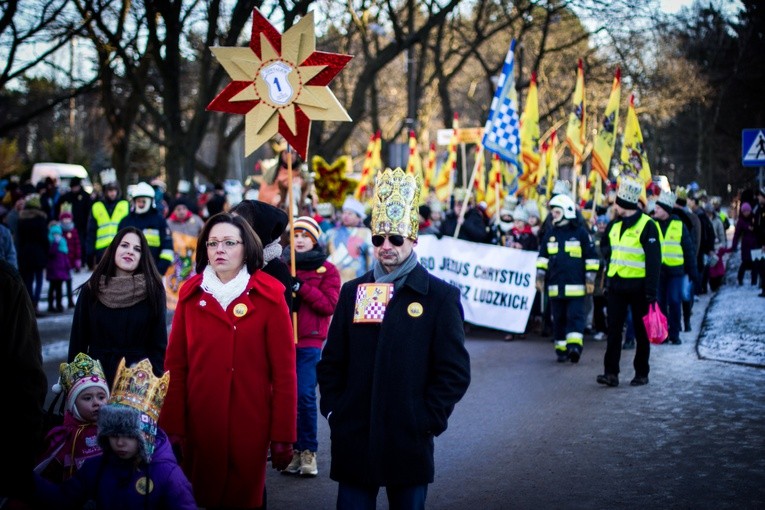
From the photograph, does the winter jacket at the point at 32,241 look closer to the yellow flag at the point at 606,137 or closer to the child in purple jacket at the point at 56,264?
the child in purple jacket at the point at 56,264

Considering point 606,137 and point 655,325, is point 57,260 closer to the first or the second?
point 606,137

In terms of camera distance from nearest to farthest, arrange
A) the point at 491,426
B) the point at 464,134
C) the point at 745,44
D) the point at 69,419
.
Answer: the point at 69,419 → the point at 491,426 → the point at 464,134 → the point at 745,44

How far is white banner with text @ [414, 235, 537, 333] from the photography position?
15.4 m

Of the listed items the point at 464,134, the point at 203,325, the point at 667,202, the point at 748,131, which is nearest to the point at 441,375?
the point at 203,325

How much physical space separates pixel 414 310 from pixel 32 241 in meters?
13.5

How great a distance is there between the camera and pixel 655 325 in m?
10.4

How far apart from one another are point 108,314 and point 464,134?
63.4 ft

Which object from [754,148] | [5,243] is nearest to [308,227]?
[5,243]

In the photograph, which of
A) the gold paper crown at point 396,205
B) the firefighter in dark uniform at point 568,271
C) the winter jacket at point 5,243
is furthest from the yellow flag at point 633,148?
the gold paper crown at point 396,205

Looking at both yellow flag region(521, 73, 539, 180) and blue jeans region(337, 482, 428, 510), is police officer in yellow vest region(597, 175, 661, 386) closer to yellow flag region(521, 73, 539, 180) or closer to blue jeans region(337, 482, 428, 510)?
blue jeans region(337, 482, 428, 510)

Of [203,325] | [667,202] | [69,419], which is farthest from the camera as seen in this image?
[667,202]

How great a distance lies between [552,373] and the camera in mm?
12047

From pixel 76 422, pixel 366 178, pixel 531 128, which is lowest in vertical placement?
pixel 76 422

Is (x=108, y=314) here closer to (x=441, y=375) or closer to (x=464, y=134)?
(x=441, y=375)
